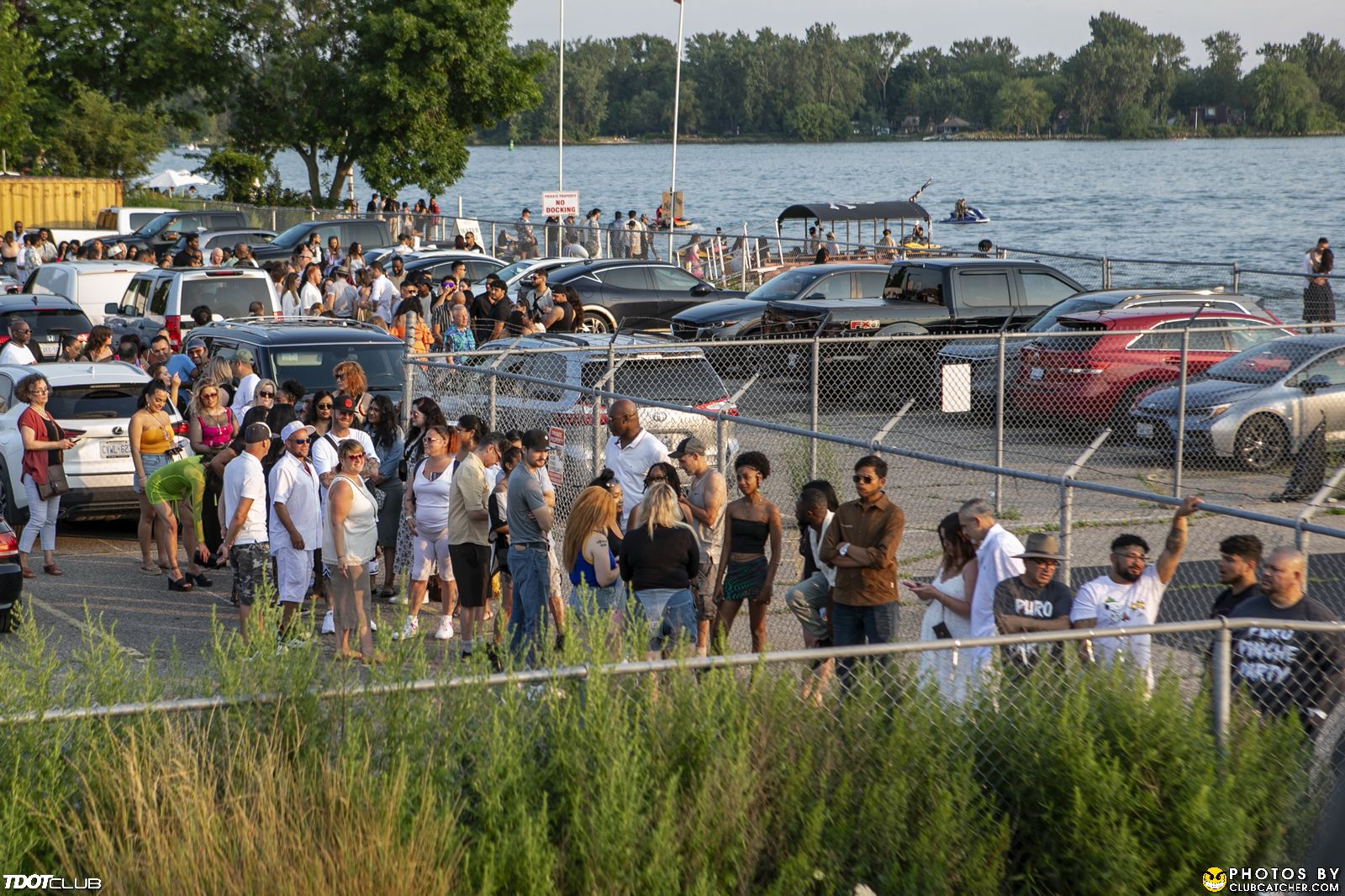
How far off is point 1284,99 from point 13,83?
474 feet

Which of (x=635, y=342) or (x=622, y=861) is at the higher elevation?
(x=635, y=342)

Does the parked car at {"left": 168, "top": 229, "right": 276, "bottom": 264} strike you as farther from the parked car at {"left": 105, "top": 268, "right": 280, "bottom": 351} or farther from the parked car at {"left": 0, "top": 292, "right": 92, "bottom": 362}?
the parked car at {"left": 0, "top": 292, "right": 92, "bottom": 362}

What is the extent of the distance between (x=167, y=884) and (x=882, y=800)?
2.62 metres

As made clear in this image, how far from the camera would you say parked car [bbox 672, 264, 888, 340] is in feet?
71.2

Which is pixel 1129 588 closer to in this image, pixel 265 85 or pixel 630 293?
pixel 630 293

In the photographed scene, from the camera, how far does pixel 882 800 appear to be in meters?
5.71

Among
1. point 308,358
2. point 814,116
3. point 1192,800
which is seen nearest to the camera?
point 1192,800

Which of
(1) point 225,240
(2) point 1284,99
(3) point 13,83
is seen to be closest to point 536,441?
(1) point 225,240

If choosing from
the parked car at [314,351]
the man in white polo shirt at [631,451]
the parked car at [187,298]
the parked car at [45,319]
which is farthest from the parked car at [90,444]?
the parked car at [187,298]

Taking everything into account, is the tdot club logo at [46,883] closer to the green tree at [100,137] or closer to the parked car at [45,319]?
the parked car at [45,319]

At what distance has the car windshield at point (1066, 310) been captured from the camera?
1864 cm

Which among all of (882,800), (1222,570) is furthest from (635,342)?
(882,800)

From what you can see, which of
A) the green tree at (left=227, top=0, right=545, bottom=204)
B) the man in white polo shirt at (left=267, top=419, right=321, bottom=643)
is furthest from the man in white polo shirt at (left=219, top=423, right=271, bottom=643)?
the green tree at (left=227, top=0, right=545, bottom=204)

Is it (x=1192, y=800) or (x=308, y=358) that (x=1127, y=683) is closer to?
(x=1192, y=800)
